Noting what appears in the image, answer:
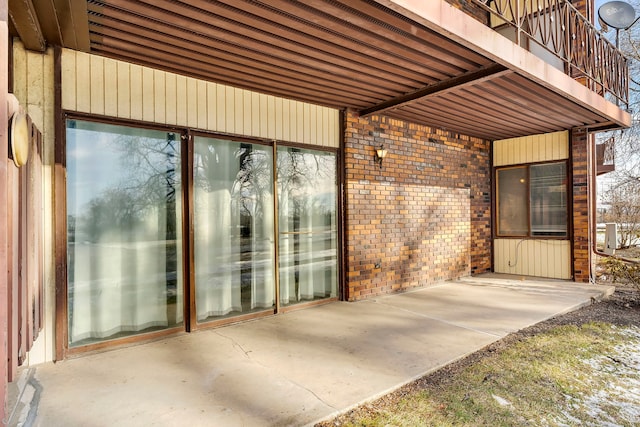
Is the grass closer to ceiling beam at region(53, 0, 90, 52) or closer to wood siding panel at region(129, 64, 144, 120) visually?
wood siding panel at region(129, 64, 144, 120)

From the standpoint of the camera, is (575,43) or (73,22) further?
(575,43)

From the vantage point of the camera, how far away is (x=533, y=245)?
23.3 ft

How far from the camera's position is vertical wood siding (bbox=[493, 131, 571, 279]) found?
6.73 meters

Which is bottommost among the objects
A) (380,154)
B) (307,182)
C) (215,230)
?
(215,230)

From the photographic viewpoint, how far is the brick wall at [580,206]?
637cm

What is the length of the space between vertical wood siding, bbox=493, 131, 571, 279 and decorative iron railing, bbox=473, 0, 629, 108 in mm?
1191

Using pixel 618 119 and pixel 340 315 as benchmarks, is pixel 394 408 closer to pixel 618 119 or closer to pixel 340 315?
pixel 340 315

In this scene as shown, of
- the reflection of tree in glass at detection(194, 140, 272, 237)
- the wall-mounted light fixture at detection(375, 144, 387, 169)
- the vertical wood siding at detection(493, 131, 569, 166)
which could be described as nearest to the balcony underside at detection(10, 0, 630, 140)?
the wall-mounted light fixture at detection(375, 144, 387, 169)

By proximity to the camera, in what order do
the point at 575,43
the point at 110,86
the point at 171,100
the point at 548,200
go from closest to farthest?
the point at 110,86
the point at 171,100
the point at 575,43
the point at 548,200

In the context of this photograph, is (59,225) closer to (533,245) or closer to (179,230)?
(179,230)

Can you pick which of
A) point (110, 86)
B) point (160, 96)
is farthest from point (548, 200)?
point (110, 86)

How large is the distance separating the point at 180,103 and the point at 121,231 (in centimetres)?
148

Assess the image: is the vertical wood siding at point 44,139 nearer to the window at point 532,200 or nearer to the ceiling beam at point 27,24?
the ceiling beam at point 27,24

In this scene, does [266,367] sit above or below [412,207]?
below
